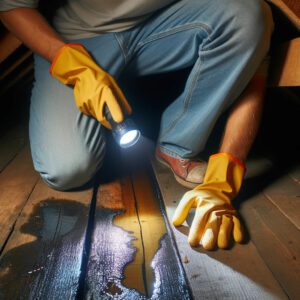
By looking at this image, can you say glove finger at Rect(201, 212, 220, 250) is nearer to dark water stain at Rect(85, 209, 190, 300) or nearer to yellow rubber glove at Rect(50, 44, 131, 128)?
dark water stain at Rect(85, 209, 190, 300)

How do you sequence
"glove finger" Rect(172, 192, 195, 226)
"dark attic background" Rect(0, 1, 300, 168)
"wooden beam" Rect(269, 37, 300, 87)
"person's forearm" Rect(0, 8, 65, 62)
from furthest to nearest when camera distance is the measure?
"dark attic background" Rect(0, 1, 300, 168), "person's forearm" Rect(0, 8, 65, 62), "wooden beam" Rect(269, 37, 300, 87), "glove finger" Rect(172, 192, 195, 226)

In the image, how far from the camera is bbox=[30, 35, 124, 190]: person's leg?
4.18ft

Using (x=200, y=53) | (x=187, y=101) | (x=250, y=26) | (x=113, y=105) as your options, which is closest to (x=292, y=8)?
(x=250, y=26)


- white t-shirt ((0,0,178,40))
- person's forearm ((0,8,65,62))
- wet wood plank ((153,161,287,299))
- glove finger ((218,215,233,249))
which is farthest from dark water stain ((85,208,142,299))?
white t-shirt ((0,0,178,40))

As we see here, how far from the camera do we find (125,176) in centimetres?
146

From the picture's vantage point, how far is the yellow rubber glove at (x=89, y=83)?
110 centimetres

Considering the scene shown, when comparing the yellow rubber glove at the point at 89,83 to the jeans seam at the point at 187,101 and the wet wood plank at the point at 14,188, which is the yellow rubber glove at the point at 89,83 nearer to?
the jeans seam at the point at 187,101

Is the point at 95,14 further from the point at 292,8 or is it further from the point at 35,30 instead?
the point at 292,8

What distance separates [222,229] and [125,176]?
0.62 meters

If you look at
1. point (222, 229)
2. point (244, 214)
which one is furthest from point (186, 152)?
point (222, 229)

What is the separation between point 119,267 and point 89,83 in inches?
24.7

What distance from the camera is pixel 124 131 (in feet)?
3.64

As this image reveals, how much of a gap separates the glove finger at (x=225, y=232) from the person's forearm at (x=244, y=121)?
11.5 inches

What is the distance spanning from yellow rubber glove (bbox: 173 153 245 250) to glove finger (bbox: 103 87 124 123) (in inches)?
13.6
